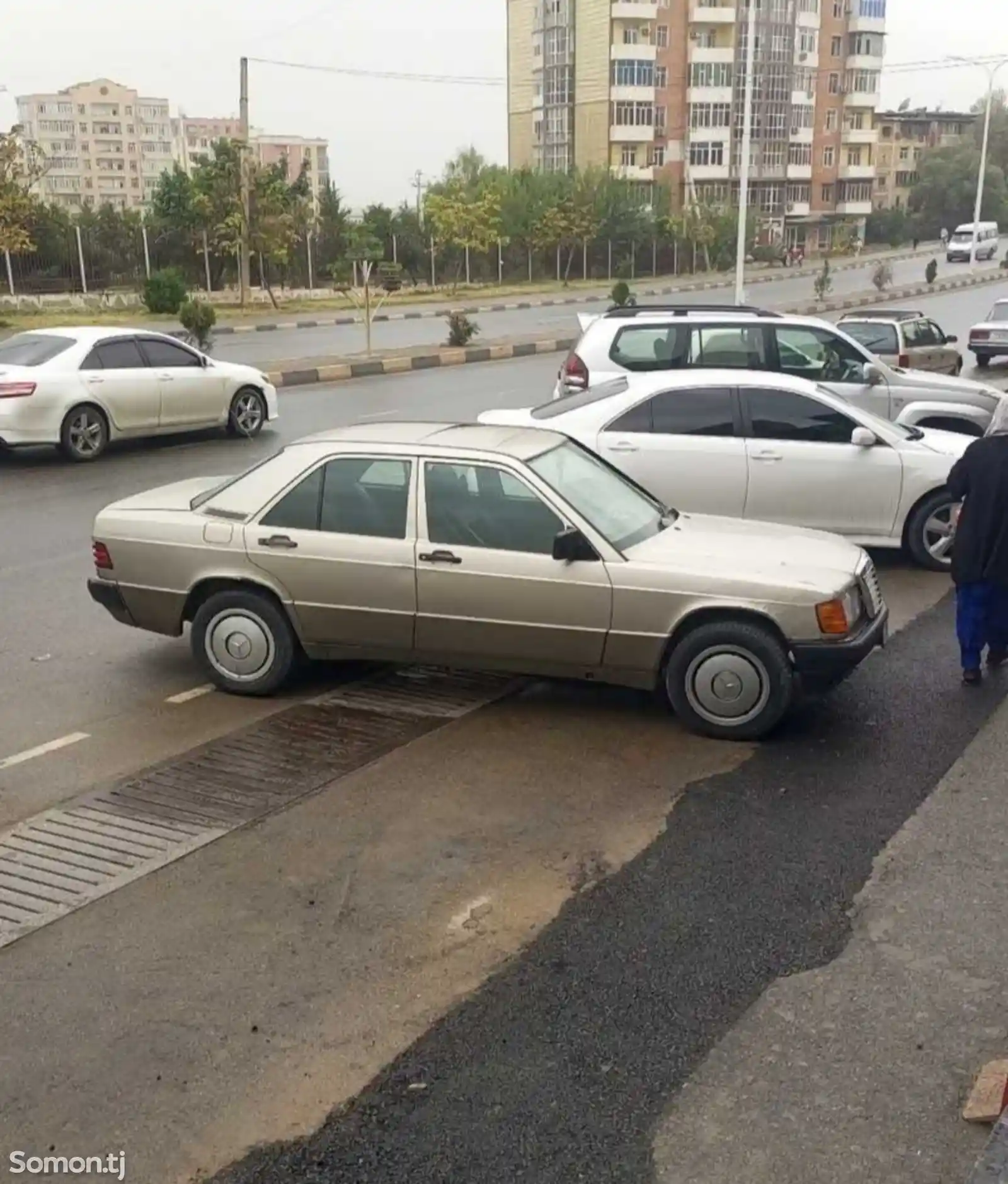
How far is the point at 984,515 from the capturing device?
6.86 meters

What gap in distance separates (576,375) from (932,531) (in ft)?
14.8

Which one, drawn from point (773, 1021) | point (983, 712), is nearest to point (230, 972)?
point (773, 1021)

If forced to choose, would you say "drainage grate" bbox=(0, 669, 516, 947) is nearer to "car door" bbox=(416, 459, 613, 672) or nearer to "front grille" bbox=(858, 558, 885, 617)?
"car door" bbox=(416, 459, 613, 672)

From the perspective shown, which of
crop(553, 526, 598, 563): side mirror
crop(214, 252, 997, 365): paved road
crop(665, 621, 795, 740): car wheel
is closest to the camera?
crop(665, 621, 795, 740): car wheel

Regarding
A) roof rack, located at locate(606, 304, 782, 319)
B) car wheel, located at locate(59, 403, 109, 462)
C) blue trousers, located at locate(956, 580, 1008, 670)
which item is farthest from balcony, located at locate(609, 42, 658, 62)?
blue trousers, located at locate(956, 580, 1008, 670)

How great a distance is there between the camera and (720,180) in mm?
83250

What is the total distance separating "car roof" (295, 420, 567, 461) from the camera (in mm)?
6730

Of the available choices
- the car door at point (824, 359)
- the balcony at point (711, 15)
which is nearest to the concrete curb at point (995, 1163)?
the car door at point (824, 359)

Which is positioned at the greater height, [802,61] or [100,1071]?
[802,61]

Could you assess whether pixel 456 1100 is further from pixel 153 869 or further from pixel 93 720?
pixel 93 720

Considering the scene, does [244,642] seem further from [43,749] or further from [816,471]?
[816,471]

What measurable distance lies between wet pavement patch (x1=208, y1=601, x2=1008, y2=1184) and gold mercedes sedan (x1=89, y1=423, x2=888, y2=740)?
579 mm

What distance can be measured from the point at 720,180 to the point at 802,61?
1101 cm

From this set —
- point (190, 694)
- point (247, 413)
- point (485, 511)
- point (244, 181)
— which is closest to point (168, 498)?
point (190, 694)
